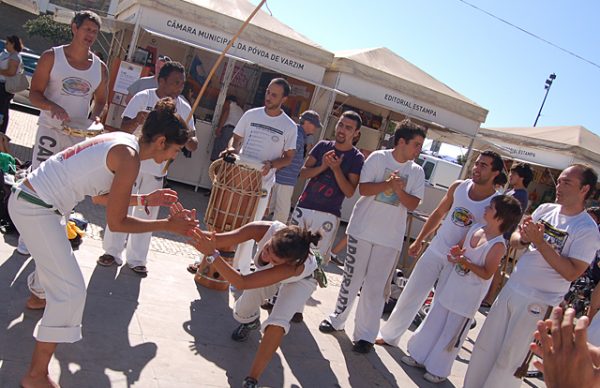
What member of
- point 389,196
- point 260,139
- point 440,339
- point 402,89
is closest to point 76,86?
point 260,139

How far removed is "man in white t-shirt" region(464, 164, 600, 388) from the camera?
3.97m

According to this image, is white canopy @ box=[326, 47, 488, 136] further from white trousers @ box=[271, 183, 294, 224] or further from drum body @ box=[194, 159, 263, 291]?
drum body @ box=[194, 159, 263, 291]

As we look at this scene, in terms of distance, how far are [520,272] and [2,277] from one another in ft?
13.4

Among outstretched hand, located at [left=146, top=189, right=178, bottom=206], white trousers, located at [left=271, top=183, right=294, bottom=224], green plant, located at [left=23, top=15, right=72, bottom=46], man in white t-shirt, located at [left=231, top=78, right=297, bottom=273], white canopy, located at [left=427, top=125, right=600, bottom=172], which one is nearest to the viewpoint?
outstretched hand, located at [left=146, top=189, right=178, bottom=206]

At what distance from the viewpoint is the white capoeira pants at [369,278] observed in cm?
488

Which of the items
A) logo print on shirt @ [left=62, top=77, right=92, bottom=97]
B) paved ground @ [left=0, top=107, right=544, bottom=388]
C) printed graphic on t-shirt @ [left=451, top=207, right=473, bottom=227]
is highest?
logo print on shirt @ [left=62, top=77, right=92, bottom=97]

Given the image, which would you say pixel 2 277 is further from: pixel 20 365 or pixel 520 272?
pixel 520 272

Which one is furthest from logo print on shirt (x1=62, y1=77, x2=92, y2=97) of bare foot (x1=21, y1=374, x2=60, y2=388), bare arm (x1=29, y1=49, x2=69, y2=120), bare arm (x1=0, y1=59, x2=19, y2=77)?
bare arm (x1=0, y1=59, x2=19, y2=77)

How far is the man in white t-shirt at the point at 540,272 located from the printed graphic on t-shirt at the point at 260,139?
2.53 m

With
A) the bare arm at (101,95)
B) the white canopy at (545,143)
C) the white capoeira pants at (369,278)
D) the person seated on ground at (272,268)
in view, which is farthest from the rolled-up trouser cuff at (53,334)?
the white canopy at (545,143)

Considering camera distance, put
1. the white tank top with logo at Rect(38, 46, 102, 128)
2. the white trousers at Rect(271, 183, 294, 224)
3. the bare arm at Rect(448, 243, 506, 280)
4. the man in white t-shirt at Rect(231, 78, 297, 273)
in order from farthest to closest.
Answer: the white trousers at Rect(271, 183, 294, 224) < the man in white t-shirt at Rect(231, 78, 297, 273) < the bare arm at Rect(448, 243, 506, 280) < the white tank top with logo at Rect(38, 46, 102, 128)

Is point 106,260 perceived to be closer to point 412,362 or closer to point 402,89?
point 412,362

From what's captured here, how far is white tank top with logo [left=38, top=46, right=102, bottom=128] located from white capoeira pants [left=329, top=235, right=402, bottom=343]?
262 cm

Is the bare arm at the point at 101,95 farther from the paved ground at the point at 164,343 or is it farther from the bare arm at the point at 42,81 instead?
the paved ground at the point at 164,343
